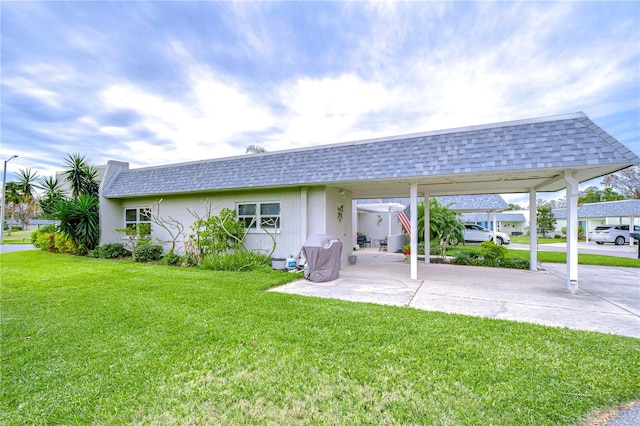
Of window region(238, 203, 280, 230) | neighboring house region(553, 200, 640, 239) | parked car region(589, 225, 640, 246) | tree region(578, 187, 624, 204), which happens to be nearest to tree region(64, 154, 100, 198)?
window region(238, 203, 280, 230)

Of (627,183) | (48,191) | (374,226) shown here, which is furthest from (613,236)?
(48,191)

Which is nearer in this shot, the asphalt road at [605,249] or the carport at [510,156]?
the carport at [510,156]

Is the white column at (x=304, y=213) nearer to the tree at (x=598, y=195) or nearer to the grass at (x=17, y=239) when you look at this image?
the grass at (x=17, y=239)

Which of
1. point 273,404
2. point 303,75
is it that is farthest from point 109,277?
point 303,75

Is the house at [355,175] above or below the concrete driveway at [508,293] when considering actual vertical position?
above

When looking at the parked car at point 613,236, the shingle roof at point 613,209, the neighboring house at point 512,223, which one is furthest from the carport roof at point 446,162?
the neighboring house at point 512,223

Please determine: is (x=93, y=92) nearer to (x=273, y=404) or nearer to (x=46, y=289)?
(x=46, y=289)

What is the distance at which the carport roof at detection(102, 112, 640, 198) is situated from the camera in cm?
612

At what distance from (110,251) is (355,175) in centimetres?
1124

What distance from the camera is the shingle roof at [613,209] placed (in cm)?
2523

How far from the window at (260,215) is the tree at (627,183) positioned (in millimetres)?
44194

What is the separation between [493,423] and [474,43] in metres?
10.9

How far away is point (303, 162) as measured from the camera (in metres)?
9.23

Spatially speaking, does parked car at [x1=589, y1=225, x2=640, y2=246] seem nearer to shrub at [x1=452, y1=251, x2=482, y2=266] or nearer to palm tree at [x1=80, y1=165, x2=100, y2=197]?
shrub at [x1=452, y1=251, x2=482, y2=266]
